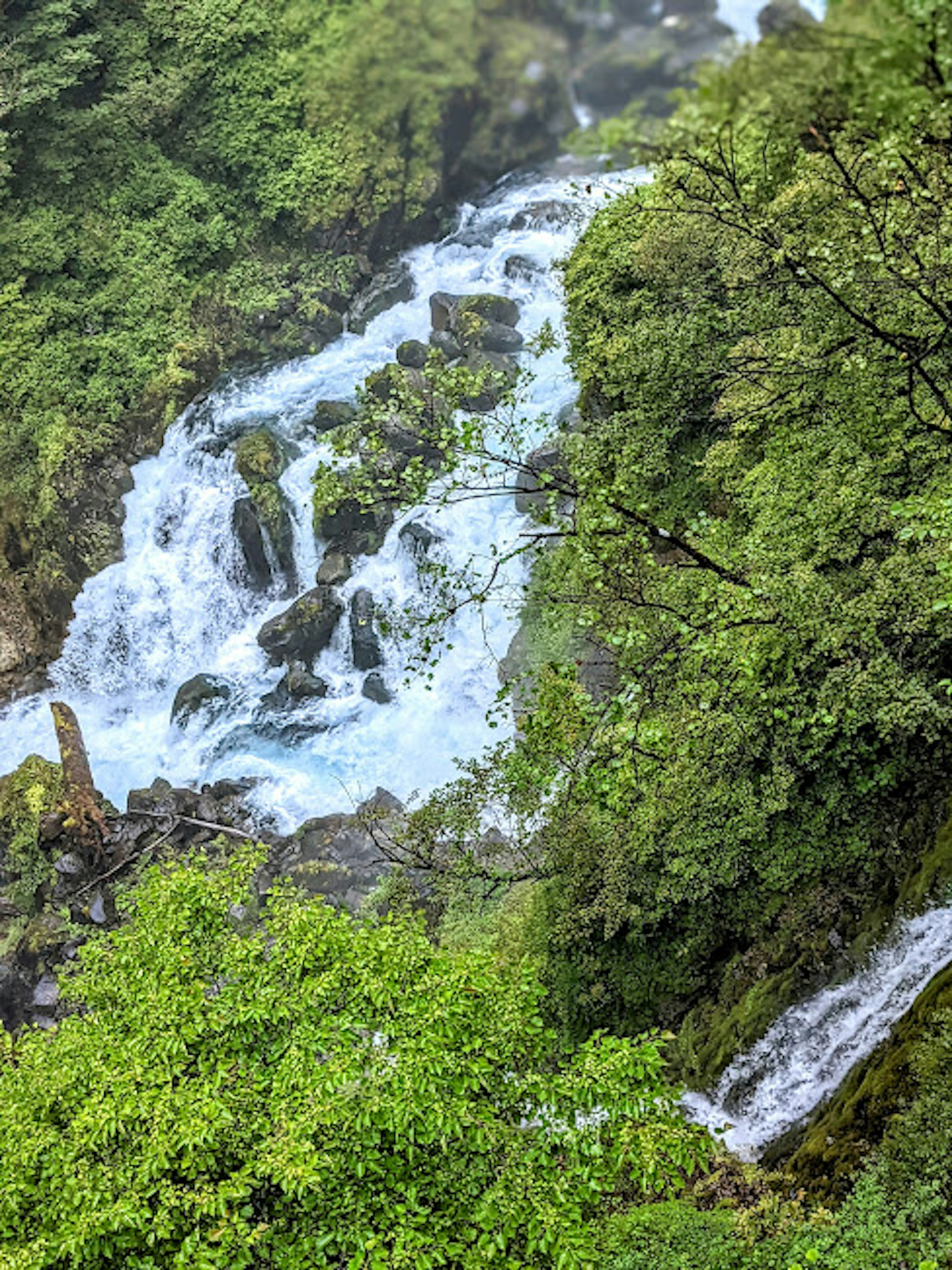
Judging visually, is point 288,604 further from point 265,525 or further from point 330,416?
point 330,416

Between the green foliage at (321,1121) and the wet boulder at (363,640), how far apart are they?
949 cm

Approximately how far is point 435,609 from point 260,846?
2049 millimetres

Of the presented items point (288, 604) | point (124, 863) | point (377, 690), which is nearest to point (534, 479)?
point (377, 690)

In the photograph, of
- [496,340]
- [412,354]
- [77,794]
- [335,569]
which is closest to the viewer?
[77,794]

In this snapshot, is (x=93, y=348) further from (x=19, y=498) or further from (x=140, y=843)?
(x=140, y=843)

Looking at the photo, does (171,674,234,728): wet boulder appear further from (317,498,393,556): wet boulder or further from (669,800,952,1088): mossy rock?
(669,800,952,1088): mossy rock

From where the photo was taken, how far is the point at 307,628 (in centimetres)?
1446

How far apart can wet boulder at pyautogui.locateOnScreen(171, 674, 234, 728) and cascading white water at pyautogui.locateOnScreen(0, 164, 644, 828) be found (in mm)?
126

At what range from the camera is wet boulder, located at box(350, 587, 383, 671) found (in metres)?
14.2

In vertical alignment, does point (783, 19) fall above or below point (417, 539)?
above

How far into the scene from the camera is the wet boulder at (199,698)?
48.4 feet

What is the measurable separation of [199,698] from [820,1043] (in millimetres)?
10777

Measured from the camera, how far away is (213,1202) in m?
3.76

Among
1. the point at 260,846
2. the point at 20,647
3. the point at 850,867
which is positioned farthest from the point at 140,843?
the point at 850,867
